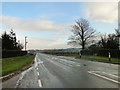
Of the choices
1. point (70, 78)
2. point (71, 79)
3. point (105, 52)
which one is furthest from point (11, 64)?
point (105, 52)

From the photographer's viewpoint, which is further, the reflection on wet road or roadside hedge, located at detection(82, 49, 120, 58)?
roadside hedge, located at detection(82, 49, 120, 58)

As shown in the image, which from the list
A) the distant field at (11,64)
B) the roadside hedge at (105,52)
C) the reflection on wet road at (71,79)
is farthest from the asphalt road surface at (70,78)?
the roadside hedge at (105,52)

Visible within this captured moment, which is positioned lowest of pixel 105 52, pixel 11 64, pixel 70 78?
pixel 11 64

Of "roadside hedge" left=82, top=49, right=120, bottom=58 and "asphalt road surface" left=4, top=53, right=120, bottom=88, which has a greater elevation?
"roadside hedge" left=82, top=49, right=120, bottom=58

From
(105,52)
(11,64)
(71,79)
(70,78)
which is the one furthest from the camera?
(105,52)

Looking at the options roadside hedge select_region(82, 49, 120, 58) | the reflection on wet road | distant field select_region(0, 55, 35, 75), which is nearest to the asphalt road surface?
the reflection on wet road

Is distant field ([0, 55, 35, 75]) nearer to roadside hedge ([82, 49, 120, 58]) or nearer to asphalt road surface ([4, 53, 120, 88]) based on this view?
asphalt road surface ([4, 53, 120, 88])

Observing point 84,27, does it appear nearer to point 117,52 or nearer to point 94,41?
point 94,41

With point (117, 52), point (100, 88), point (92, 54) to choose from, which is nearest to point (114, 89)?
point (100, 88)

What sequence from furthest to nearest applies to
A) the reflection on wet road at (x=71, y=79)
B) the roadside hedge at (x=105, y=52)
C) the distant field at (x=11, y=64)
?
the roadside hedge at (x=105, y=52)
the distant field at (x=11, y=64)
the reflection on wet road at (x=71, y=79)

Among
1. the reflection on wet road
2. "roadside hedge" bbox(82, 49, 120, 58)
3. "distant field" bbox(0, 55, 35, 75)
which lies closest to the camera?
the reflection on wet road

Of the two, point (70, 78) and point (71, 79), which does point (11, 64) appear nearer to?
point (70, 78)

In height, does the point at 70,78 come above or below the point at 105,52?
below

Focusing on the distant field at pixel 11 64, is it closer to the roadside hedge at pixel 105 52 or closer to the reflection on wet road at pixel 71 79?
the reflection on wet road at pixel 71 79
